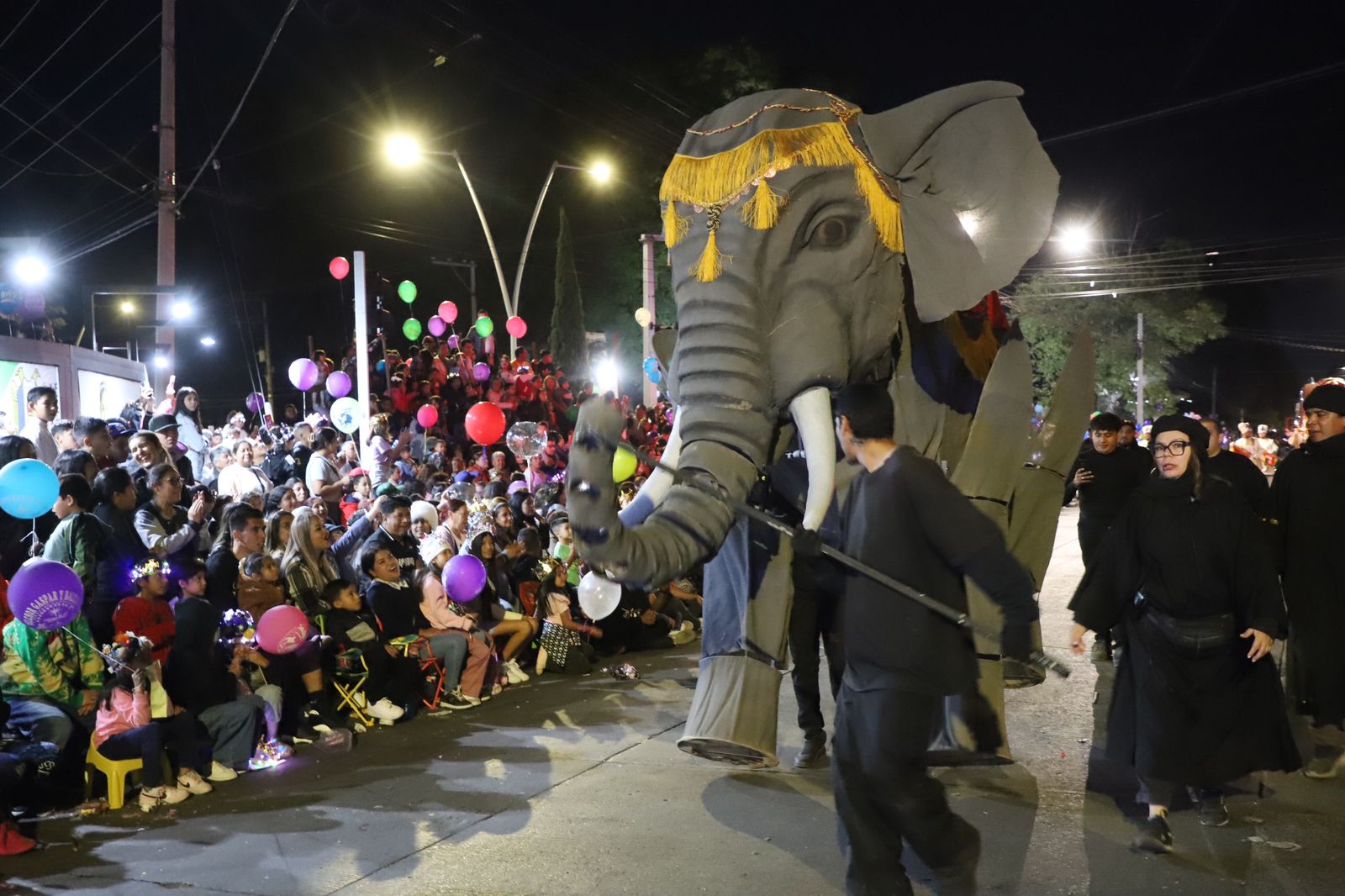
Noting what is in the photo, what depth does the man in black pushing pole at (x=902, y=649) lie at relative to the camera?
3.93 metres

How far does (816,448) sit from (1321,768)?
358 cm

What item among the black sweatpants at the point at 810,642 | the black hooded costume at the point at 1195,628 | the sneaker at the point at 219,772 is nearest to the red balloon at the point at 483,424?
the sneaker at the point at 219,772

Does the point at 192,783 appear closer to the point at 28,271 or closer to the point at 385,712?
the point at 385,712

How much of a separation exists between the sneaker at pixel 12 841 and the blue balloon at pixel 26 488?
1969mm

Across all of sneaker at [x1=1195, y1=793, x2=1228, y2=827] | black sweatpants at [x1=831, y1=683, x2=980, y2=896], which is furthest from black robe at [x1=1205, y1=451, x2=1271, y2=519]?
black sweatpants at [x1=831, y1=683, x2=980, y2=896]

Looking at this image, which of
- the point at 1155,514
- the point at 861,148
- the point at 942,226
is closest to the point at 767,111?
the point at 861,148

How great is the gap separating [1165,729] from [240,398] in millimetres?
33598

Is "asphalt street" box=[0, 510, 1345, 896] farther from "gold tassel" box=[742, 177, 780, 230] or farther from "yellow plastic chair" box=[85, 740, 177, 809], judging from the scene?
"gold tassel" box=[742, 177, 780, 230]

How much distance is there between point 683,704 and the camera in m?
8.18

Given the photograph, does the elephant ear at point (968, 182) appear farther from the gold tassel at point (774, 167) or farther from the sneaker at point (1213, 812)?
the sneaker at point (1213, 812)

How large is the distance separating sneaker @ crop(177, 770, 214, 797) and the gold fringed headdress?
367 centimetres

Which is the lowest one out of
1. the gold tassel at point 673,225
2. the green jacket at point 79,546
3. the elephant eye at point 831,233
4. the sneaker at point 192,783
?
the sneaker at point 192,783

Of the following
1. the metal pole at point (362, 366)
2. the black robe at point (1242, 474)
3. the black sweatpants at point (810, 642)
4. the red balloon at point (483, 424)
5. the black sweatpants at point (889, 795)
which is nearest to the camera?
the black sweatpants at point (889, 795)

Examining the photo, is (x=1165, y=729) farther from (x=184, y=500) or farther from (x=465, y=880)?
(x=184, y=500)
